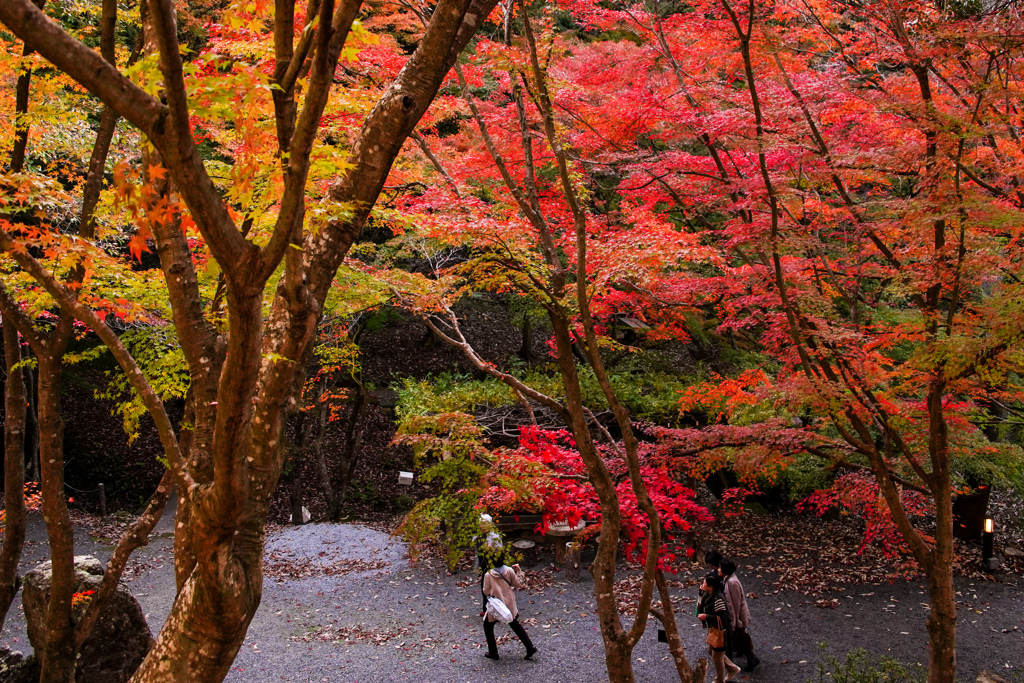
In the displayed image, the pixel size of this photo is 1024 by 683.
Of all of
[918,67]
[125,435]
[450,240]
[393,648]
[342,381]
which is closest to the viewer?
[918,67]

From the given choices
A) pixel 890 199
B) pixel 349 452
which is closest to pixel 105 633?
pixel 349 452

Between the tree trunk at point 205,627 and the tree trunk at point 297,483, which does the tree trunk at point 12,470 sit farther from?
the tree trunk at point 297,483

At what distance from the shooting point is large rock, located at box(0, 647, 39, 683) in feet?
19.6

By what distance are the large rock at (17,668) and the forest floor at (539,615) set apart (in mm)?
1897

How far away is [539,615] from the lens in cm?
830

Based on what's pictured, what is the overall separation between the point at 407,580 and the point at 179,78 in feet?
30.2

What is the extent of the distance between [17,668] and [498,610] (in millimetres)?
4700

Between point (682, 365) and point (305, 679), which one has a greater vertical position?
point (682, 365)

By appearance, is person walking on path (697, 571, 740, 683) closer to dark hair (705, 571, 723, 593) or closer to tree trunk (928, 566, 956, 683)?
dark hair (705, 571, 723, 593)

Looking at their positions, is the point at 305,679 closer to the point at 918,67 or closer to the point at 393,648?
the point at 393,648

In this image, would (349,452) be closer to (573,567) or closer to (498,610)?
(573,567)

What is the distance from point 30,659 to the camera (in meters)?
6.16

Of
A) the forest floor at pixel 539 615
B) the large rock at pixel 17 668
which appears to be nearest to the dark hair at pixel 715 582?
the forest floor at pixel 539 615

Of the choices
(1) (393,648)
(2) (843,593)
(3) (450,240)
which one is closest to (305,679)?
(1) (393,648)
